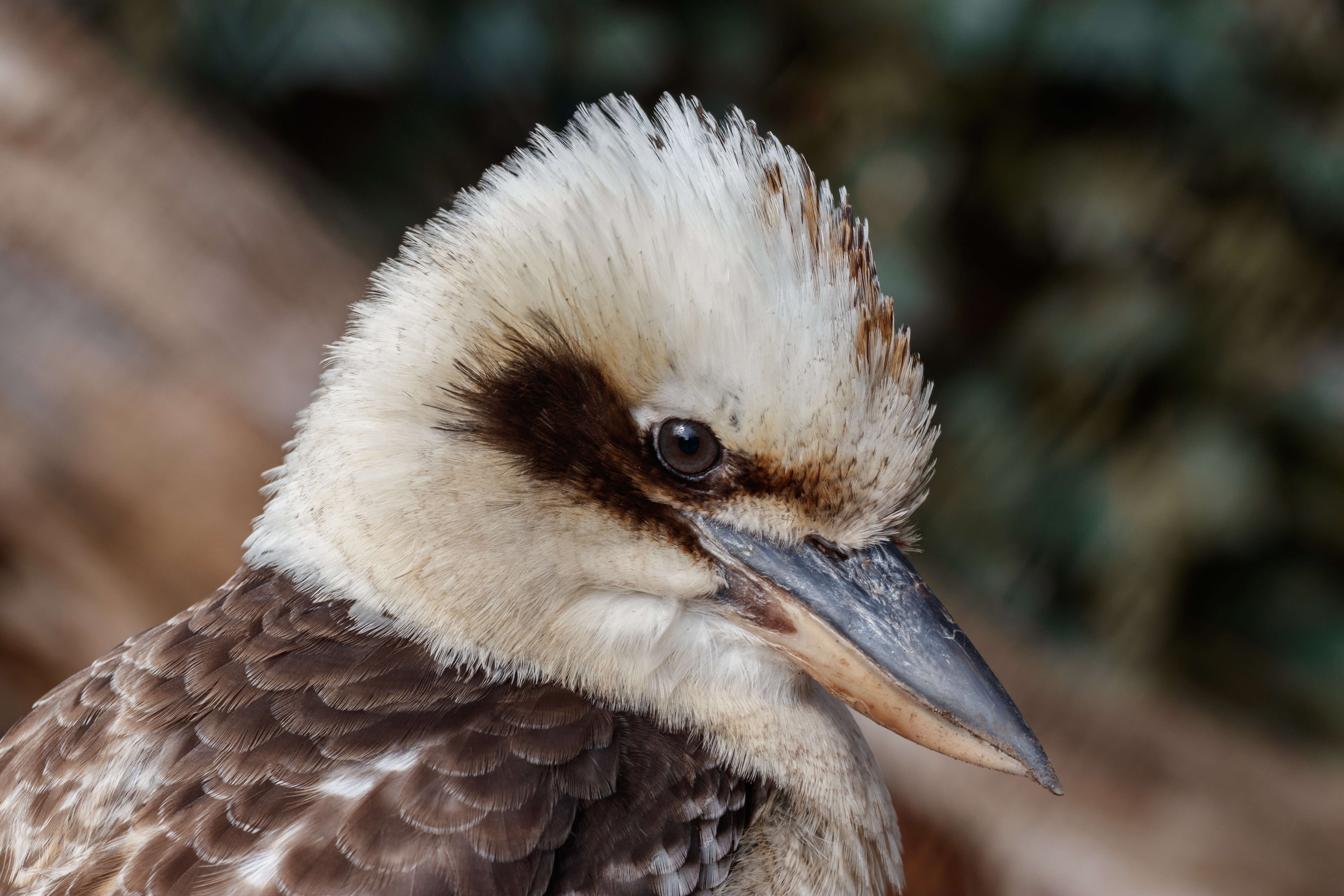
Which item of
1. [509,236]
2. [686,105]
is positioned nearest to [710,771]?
[509,236]

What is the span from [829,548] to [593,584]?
0.93 ft

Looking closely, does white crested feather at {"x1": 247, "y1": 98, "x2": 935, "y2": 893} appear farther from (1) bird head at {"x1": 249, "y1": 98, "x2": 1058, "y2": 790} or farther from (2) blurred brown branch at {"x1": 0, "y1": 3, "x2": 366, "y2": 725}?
(2) blurred brown branch at {"x1": 0, "y1": 3, "x2": 366, "y2": 725}

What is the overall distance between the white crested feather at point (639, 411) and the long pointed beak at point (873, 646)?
1.3 inches

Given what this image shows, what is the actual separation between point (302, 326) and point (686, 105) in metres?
1.29

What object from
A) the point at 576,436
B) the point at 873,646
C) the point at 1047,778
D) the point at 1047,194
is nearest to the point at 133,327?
the point at 576,436

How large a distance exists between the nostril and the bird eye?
0.17m

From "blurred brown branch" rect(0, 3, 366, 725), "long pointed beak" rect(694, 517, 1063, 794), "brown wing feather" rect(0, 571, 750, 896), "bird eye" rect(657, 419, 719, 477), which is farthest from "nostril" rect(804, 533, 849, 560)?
"blurred brown branch" rect(0, 3, 366, 725)

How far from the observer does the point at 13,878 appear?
1.39 meters

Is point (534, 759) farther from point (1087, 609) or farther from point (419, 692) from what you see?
point (1087, 609)

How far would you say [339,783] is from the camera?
1236 millimetres

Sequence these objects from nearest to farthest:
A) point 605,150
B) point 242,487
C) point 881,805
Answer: point 605,150
point 881,805
point 242,487

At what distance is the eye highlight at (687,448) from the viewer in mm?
1324

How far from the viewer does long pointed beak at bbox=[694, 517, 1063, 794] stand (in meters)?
1.39

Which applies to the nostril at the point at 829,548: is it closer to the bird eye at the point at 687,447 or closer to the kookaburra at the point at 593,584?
the kookaburra at the point at 593,584
